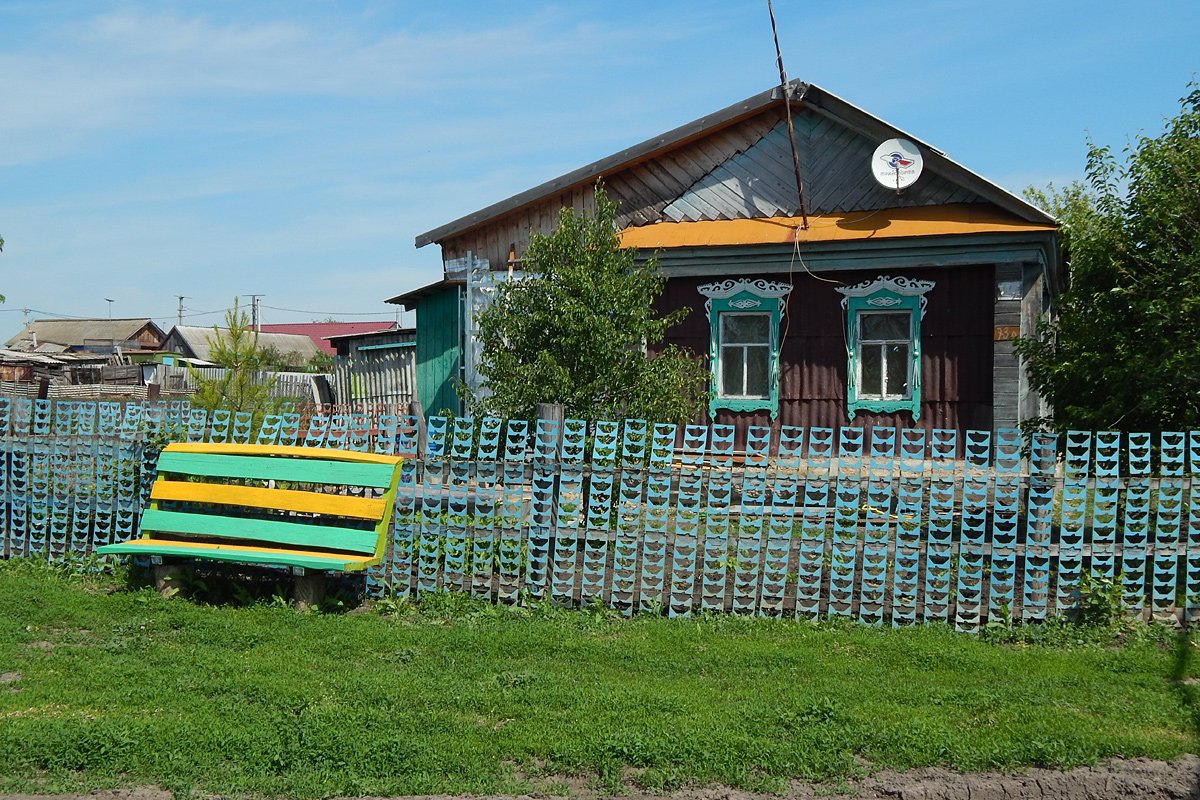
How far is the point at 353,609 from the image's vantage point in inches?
316

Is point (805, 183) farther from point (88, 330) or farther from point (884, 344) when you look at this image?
point (88, 330)

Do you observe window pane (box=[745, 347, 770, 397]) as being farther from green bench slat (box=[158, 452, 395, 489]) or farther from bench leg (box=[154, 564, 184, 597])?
bench leg (box=[154, 564, 184, 597])

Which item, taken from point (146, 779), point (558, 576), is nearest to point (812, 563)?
point (558, 576)

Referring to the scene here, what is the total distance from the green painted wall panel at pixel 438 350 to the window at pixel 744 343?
4133 millimetres

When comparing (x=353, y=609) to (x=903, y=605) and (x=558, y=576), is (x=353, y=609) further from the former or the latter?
(x=903, y=605)

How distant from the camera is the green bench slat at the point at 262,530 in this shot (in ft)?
25.8

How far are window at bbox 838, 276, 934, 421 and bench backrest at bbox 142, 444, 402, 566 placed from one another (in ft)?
22.0

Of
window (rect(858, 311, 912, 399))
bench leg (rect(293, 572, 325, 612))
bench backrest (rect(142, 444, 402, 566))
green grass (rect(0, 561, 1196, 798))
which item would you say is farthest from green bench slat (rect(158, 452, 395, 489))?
window (rect(858, 311, 912, 399))

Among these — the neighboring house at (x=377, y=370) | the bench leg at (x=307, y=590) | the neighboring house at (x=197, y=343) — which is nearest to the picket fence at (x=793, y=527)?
the bench leg at (x=307, y=590)

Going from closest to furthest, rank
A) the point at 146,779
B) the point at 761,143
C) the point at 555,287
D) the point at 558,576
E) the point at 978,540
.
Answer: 1. the point at 146,779
2. the point at 978,540
3. the point at 558,576
4. the point at 555,287
5. the point at 761,143

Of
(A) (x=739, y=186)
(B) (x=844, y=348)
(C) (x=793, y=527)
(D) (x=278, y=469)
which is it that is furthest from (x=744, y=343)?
(D) (x=278, y=469)

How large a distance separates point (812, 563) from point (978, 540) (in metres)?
1.12

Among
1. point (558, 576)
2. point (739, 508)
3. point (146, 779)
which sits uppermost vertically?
point (739, 508)

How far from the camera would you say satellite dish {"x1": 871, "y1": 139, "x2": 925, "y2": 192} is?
1238 centimetres
